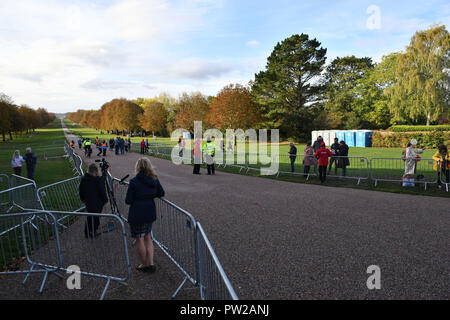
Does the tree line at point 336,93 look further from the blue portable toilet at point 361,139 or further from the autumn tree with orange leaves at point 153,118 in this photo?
the autumn tree with orange leaves at point 153,118

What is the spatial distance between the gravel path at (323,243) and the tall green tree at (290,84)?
35.1 metres

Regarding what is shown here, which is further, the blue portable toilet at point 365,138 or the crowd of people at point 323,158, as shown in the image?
the blue portable toilet at point 365,138

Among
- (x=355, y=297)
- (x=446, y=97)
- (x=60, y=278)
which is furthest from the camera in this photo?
(x=446, y=97)

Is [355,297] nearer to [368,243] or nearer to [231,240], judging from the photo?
[368,243]

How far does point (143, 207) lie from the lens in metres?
4.34

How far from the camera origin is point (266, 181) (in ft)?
42.2

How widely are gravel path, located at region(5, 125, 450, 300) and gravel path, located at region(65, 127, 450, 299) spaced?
15 millimetres

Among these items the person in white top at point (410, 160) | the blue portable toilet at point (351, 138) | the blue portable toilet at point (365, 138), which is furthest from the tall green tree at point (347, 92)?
the person in white top at point (410, 160)

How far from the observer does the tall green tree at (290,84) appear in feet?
140

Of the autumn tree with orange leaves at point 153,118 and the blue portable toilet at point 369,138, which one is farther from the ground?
the autumn tree with orange leaves at point 153,118

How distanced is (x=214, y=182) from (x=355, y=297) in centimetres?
919

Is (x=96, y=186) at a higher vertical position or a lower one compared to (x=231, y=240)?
higher

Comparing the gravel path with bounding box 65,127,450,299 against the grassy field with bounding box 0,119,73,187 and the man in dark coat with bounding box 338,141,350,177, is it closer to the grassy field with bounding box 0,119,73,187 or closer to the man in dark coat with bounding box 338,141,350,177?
the man in dark coat with bounding box 338,141,350,177

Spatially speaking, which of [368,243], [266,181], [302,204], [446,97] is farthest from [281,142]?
[368,243]
